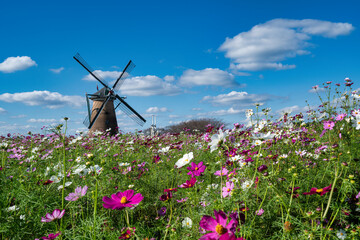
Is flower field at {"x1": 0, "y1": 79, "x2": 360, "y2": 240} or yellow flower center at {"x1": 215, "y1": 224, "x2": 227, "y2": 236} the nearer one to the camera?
yellow flower center at {"x1": 215, "y1": 224, "x2": 227, "y2": 236}

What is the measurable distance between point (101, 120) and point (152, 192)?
1428cm

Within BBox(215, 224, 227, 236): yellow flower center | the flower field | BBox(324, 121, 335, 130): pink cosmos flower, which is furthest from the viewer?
BBox(324, 121, 335, 130): pink cosmos flower

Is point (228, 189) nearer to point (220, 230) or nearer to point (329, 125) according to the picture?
point (220, 230)

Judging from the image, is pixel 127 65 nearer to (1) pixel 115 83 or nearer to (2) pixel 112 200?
(1) pixel 115 83

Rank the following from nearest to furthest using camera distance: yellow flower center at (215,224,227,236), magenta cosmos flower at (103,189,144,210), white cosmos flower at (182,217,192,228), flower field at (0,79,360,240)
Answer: yellow flower center at (215,224,227,236)
magenta cosmos flower at (103,189,144,210)
flower field at (0,79,360,240)
white cosmos flower at (182,217,192,228)

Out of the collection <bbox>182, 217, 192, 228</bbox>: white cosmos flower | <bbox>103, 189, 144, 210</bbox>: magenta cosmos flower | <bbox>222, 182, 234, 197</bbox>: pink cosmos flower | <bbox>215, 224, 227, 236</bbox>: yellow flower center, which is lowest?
<bbox>182, 217, 192, 228</bbox>: white cosmos flower

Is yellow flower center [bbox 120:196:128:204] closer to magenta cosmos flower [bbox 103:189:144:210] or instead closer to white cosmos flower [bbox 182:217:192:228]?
magenta cosmos flower [bbox 103:189:144:210]

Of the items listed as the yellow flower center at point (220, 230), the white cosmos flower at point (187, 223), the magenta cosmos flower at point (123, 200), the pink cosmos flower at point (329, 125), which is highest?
A: the pink cosmos flower at point (329, 125)

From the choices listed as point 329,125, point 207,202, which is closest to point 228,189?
point 207,202

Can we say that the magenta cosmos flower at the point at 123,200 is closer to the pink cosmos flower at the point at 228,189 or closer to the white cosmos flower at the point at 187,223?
the white cosmos flower at the point at 187,223

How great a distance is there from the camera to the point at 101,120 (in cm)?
1619

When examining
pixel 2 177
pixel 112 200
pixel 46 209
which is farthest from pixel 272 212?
pixel 2 177

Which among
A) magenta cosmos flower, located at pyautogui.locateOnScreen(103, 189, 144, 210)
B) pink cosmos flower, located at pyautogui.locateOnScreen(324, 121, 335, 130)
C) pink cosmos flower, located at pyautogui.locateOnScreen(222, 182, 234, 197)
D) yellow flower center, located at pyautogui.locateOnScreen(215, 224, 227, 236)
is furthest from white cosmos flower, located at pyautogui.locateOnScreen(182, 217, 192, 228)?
pink cosmos flower, located at pyautogui.locateOnScreen(324, 121, 335, 130)

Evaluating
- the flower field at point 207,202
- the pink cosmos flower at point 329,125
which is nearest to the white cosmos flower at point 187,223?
the flower field at point 207,202
